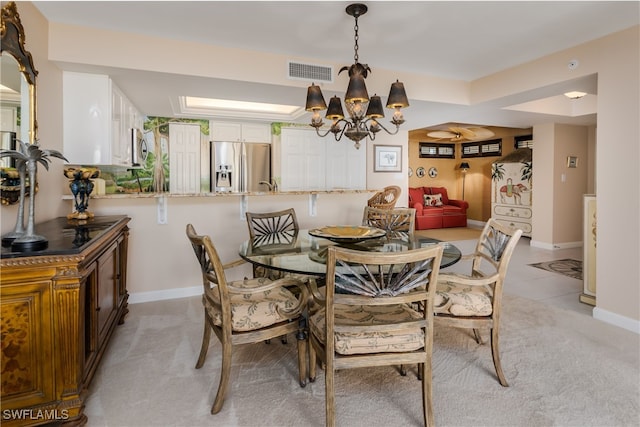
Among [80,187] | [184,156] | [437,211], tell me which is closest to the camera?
[80,187]

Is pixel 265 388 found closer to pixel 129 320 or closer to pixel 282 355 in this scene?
pixel 282 355

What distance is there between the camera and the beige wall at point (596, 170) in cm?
276

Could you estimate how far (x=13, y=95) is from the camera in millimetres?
2072

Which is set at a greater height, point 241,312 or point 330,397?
point 241,312

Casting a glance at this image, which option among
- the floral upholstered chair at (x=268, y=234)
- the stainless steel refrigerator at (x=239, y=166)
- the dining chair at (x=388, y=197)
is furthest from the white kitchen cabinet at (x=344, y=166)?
the floral upholstered chair at (x=268, y=234)

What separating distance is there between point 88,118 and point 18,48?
98 cm

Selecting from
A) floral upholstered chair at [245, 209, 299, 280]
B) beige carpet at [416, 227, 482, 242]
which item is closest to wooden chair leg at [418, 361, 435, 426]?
floral upholstered chair at [245, 209, 299, 280]

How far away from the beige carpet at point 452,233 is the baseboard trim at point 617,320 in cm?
390

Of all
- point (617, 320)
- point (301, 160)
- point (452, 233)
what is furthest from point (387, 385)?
point (452, 233)

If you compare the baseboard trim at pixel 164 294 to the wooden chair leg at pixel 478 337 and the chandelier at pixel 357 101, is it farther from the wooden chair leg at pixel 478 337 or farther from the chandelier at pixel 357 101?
the wooden chair leg at pixel 478 337

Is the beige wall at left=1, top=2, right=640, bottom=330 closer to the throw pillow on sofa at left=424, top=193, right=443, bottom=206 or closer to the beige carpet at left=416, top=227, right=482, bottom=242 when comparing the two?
the beige carpet at left=416, top=227, right=482, bottom=242

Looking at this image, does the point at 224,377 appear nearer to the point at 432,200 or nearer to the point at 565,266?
the point at 565,266

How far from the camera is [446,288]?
2.21 meters

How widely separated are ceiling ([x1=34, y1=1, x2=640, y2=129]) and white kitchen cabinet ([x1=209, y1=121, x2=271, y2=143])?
6.58ft
